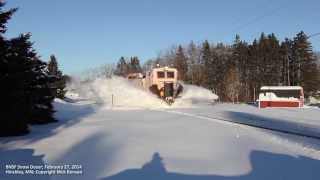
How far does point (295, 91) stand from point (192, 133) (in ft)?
121

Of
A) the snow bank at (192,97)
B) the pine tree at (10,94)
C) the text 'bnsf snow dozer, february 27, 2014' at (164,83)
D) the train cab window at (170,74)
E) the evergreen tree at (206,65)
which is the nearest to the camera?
the pine tree at (10,94)

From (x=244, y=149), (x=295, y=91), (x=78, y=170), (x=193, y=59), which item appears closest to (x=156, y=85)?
(x=295, y=91)

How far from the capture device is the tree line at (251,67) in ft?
330

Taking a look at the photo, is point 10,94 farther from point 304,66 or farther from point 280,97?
point 304,66

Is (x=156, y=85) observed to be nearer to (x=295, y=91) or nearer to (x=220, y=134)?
(x=295, y=91)

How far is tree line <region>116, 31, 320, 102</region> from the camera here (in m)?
100

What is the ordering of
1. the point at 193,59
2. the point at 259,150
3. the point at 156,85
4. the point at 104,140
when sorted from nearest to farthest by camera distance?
1. the point at 259,150
2. the point at 104,140
3. the point at 156,85
4. the point at 193,59

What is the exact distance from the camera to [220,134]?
19.2m

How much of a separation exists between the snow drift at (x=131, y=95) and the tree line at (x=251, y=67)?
4760 cm

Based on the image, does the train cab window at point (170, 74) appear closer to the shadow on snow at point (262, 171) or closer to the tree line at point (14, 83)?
the tree line at point (14, 83)

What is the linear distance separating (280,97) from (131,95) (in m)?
15.8

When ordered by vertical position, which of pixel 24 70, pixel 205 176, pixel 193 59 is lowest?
pixel 205 176

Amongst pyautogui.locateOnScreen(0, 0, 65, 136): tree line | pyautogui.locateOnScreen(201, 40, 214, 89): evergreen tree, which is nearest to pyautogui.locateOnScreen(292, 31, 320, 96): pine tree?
pyautogui.locateOnScreen(201, 40, 214, 89): evergreen tree

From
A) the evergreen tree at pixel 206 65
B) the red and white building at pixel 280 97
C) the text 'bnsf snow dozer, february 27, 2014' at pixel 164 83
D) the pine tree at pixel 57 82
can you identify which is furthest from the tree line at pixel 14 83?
the evergreen tree at pixel 206 65
